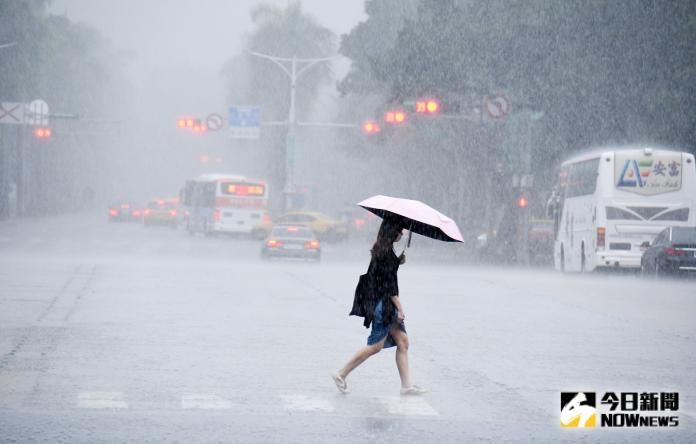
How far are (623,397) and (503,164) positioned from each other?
4357cm

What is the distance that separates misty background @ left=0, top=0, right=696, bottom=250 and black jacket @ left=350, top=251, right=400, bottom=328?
31.7m

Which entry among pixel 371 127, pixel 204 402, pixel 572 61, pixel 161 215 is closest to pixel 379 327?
pixel 204 402

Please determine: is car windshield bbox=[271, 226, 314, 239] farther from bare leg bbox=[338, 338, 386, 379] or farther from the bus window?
bare leg bbox=[338, 338, 386, 379]

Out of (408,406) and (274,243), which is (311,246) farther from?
(408,406)

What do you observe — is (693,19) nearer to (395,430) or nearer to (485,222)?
(485,222)

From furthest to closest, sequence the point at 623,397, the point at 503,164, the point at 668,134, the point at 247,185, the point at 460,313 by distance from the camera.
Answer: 1. the point at 247,185
2. the point at 503,164
3. the point at 668,134
4. the point at 460,313
5. the point at 623,397

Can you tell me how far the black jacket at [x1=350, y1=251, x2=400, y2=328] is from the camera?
37.1 feet

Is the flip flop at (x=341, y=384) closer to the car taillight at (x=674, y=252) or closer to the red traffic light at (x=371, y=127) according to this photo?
the car taillight at (x=674, y=252)

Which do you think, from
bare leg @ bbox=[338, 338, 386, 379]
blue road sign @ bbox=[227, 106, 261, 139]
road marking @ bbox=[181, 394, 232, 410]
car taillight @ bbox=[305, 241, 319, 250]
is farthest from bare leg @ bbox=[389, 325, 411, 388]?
blue road sign @ bbox=[227, 106, 261, 139]

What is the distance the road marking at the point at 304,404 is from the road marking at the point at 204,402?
1.70ft

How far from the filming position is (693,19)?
4134cm

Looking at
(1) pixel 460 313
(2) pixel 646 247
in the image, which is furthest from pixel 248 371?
(2) pixel 646 247

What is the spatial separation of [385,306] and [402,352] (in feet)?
1.81

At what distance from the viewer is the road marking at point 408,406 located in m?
10.8
